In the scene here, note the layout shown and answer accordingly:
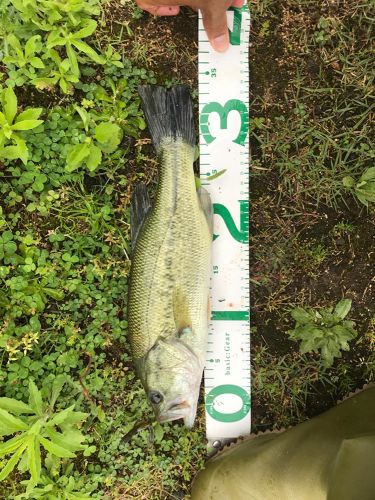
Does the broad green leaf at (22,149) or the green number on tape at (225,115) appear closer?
the broad green leaf at (22,149)

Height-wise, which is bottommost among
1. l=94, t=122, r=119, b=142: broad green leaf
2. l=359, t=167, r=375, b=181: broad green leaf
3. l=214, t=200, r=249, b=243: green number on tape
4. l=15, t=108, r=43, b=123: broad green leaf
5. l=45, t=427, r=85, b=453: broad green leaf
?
l=45, t=427, r=85, b=453: broad green leaf

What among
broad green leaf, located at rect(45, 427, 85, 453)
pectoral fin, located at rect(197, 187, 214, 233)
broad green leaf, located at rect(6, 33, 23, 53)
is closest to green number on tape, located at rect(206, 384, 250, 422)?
broad green leaf, located at rect(45, 427, 85, 453)

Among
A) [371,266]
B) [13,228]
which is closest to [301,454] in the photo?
[371,266]

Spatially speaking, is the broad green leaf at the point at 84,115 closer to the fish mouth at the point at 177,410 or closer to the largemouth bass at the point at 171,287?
the largemouth bass at the point at 171,287

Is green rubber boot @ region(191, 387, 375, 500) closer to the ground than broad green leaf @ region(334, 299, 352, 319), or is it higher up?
closer to the ground

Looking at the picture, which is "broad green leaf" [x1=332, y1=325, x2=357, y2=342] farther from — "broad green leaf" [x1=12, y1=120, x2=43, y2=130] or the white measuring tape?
"broad green leaf" [x1=12, y1=120, x2=43, y2=130]

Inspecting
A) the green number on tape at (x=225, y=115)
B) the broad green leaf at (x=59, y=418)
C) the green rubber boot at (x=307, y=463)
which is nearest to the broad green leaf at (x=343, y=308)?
the green rubber boot at (x=307, y=463)

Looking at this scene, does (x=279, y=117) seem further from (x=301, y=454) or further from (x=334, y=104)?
(x=301, y=454)
